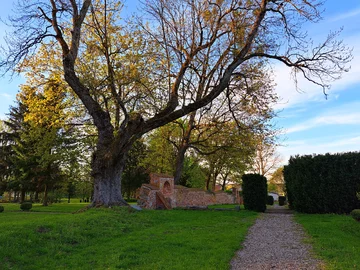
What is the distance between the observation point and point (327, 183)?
1531 cm

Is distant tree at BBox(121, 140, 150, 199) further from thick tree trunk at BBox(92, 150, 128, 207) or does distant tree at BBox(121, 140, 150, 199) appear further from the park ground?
the park ground

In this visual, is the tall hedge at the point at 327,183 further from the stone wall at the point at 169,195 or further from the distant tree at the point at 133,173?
the distant tree at the point at 133,173

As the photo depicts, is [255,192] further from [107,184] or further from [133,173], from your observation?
[133,173]

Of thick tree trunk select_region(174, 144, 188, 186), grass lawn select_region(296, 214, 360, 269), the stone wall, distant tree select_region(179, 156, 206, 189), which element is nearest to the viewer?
grass lawn select_region(296, 214, 360, 269)

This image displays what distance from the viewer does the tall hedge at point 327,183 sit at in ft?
48.3

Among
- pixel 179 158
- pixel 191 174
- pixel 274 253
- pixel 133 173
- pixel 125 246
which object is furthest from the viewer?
pixel 133 173

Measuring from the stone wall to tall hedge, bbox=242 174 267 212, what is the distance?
5474 mm

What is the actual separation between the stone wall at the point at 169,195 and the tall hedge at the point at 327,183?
8.58 meters

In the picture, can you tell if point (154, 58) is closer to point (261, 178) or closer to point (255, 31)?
point (255, 31)

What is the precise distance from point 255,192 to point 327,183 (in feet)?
13.5

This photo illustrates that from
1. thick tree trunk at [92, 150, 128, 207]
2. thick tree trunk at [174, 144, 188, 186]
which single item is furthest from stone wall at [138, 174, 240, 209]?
thick tree trunk at [92, 150, 128, 207]

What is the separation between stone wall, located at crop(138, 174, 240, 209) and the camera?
19234mm

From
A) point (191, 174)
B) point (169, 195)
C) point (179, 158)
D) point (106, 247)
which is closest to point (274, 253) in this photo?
point (106, 247)

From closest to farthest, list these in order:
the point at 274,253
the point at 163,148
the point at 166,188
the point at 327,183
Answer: the point at 274,253
the point at 327,183
the point at 166,188
the point at 163,148
